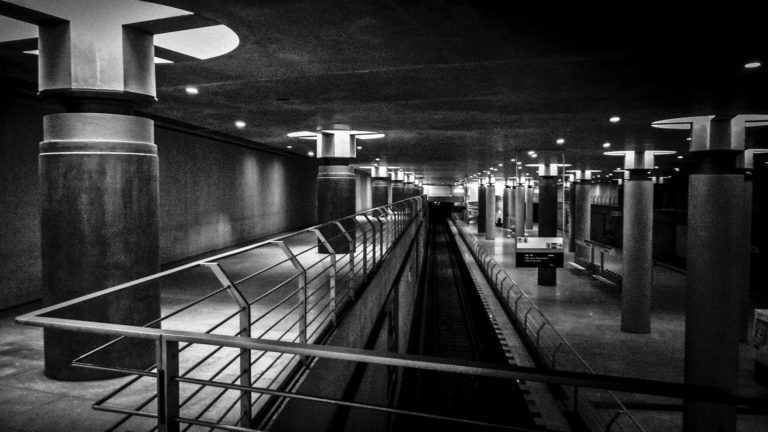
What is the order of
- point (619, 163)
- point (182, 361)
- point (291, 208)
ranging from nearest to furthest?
point (182, 361) < point (619, 163) < point (291, 208)

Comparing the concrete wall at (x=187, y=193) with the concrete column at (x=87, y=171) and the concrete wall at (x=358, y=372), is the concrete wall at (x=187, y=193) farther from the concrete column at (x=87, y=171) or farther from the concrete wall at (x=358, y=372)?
the concrete wall at (x=358, y=372)

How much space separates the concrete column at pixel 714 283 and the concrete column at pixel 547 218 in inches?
372

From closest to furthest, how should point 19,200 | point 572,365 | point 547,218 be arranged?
1. point 19,200
2. point 572,365
3. point 547,218

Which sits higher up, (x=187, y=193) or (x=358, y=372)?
(x=187, y=193)

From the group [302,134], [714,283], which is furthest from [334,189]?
[714,283]

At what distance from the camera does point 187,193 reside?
12484 mm

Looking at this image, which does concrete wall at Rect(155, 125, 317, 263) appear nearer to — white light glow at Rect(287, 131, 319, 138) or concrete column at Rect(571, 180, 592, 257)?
white light glow at Rect(287, 131, 319, 138)

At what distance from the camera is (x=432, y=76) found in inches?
219

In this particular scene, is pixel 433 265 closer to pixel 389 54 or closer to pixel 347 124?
pixel 347 124

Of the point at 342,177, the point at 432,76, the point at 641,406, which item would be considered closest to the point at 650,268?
the point at 641,406

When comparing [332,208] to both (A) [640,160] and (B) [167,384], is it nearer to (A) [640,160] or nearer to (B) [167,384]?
(A) [640,160]

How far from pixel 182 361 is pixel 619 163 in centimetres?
1943

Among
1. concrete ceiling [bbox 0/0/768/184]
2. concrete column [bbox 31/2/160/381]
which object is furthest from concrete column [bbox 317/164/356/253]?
concrete column [bbox 31/2/160/381]

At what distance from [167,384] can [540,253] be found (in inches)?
493
